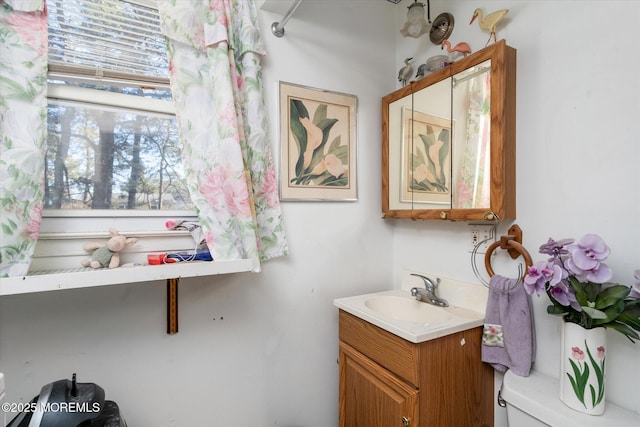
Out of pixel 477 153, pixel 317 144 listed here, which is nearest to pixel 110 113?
pixel 317 144

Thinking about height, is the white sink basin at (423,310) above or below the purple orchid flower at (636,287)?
below

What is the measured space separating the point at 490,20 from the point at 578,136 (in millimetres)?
592

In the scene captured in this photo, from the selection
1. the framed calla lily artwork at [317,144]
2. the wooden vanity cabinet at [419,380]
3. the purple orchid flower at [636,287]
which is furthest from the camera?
the framed calla lily artwork at [317,144]

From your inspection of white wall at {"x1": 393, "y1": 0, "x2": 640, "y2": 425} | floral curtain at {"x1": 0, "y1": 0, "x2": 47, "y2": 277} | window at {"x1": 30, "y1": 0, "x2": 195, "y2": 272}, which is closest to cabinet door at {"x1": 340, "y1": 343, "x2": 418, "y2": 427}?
white wall at {"x1": 393, "y1": 0, "x2": 640, "y2": 425}

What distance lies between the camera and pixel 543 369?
112 cm

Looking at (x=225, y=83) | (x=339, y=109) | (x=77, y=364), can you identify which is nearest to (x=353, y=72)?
(x=339, y=109)

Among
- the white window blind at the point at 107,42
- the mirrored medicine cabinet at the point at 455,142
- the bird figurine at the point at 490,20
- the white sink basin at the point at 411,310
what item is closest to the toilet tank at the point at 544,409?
the white sink basin at the point at 411,310

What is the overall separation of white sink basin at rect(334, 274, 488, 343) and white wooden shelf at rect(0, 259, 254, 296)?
22.4 inches

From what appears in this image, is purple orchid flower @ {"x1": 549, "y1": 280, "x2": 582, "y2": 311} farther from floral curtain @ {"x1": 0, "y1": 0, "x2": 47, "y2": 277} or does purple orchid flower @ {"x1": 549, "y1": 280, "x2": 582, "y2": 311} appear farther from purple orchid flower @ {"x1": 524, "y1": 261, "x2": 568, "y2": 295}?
floral curtain @ {"x1": 0, "y1": 0, "x2": 47, "y2": 277}

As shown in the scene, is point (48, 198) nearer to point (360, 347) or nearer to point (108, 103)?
point (108, 103)

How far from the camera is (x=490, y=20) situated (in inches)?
48.3

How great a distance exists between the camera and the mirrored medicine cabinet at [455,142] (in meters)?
1.17

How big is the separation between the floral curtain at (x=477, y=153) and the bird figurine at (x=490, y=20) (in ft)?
0.68

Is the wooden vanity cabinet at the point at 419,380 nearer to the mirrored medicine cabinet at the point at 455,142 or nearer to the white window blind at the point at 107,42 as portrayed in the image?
the mirrored medicine cabinet at the point at 455,142
